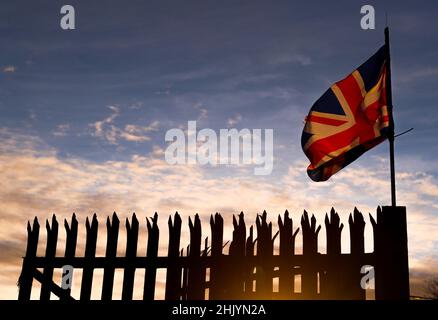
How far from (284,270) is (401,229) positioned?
65.3 inches

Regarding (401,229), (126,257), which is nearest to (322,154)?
(401,229)

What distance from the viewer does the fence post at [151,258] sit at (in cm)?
746

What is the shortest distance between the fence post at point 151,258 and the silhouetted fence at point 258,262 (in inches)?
0.5

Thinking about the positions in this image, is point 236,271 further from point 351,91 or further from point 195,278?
point 351,91

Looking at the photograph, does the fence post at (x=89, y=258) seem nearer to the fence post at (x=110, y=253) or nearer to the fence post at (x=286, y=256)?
the fence post at (x=110, y=253)

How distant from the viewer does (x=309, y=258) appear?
7199 mm

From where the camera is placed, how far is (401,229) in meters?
7.01

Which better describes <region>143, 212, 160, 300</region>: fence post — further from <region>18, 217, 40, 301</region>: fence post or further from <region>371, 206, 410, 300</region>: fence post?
<region>371, 206, 410, 300</region>: fence post

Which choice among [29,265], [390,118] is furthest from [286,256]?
[29,265]

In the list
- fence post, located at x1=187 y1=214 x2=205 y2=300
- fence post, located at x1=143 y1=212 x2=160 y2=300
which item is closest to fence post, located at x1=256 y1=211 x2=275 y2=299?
fence post, located at x1=187 y1=214 x2=205 y2=300

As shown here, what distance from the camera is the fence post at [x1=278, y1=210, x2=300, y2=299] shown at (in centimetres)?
719

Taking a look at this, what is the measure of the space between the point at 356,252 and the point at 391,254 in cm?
45

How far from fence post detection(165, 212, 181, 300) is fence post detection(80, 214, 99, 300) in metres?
1.18
